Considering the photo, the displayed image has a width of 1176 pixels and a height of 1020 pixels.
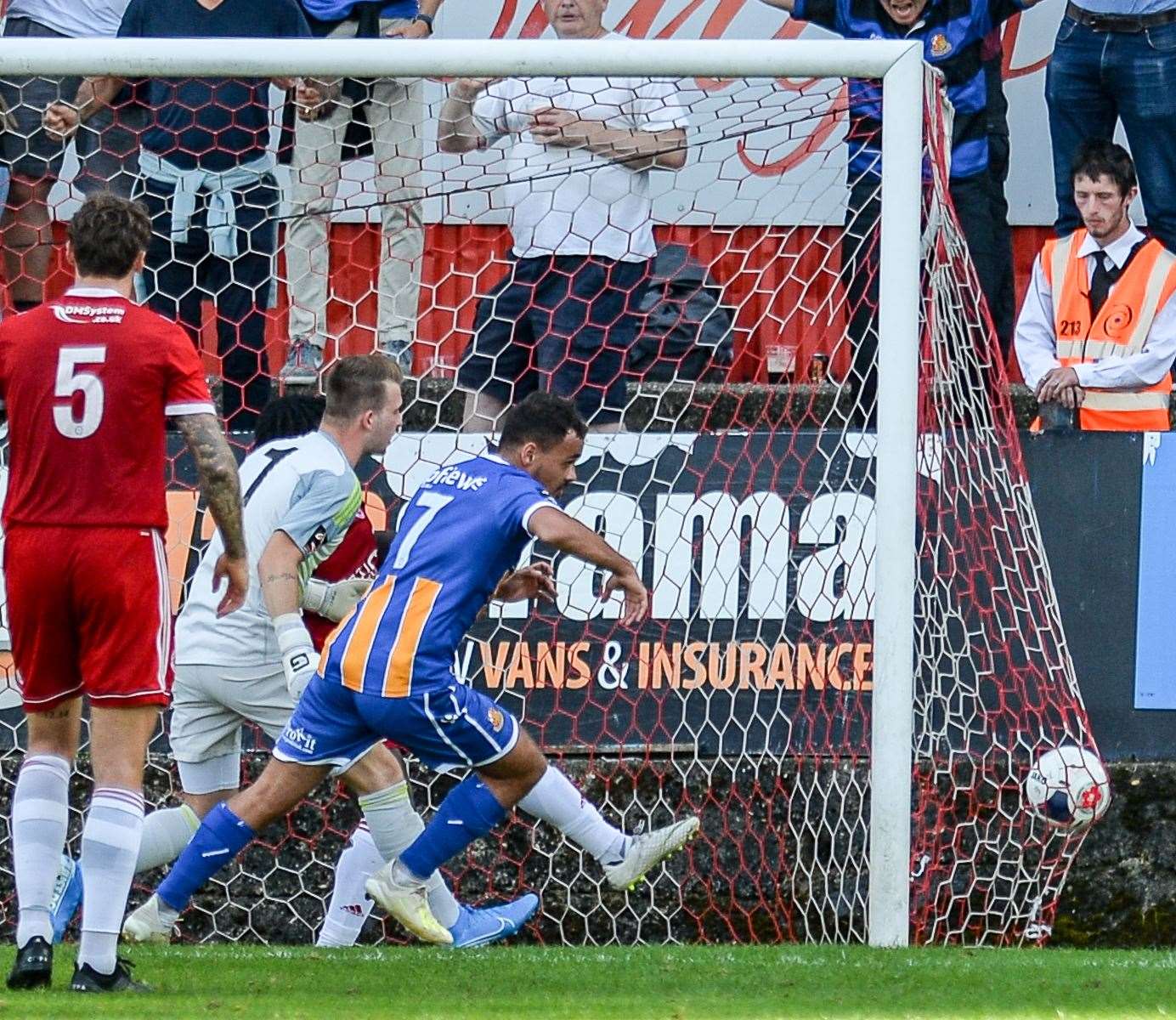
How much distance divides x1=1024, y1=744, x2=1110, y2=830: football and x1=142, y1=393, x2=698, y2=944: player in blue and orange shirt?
6.50ft

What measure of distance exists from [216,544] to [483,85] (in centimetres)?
207

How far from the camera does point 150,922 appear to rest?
19.2 feet

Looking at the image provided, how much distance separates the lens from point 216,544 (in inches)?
246

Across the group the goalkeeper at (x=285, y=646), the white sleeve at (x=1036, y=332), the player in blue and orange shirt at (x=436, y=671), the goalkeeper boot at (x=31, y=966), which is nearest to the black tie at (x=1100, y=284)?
the white sleeve at (x=1036, y=332)

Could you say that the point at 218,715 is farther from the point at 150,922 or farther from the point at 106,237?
the point at 106,237

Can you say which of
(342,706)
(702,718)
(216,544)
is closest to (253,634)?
(216,544)

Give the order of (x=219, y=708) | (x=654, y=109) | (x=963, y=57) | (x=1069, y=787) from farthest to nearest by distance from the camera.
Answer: (x=963, y=57), (x=654, y=109), (x=1069, y=787), (x=219, y=708)

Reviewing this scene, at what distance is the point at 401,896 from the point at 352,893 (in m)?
0.60

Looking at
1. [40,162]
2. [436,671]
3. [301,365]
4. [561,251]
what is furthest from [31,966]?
[40,162]

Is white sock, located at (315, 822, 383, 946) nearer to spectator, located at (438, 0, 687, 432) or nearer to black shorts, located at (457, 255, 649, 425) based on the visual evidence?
spectator, located at (438, 0, 687, 432)

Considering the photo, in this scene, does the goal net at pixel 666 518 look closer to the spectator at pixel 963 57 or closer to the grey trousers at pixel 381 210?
the grey trousers at pixel 381 210

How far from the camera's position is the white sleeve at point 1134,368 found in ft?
25.0

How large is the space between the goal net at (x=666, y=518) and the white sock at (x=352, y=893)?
1.01m

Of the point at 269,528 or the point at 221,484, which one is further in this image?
the point at 269,528
